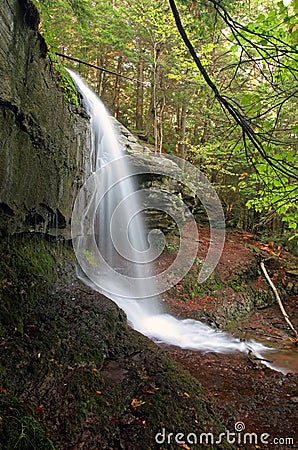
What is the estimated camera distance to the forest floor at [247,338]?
12.7 ft

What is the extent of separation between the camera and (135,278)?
8680mm

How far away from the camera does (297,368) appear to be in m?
5.77

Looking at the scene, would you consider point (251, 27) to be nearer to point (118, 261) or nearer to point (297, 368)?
point (297, 368)

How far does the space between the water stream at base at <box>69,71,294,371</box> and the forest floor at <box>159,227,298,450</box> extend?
38 cm

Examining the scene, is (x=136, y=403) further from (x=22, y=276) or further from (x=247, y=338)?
(x=247, y=338)

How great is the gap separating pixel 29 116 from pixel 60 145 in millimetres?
1128

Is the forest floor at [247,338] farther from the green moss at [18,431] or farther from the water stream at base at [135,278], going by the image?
the green moss at [18,431]

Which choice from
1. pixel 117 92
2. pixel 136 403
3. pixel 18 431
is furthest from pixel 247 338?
pixel 117 92

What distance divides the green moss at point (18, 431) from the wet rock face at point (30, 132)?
7.54ft

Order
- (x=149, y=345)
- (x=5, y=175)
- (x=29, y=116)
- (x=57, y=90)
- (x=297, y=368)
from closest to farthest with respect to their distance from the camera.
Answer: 1. (x=5, y=175)
2. (x=29, y=116)
3. (x=149, y=345)
4. (x=57, y=90)
5. (x=297, y=368)

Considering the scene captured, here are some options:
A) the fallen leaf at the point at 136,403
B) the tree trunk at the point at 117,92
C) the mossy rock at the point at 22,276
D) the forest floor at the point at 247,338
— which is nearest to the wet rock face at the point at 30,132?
the mossy rock at the point at 22,276

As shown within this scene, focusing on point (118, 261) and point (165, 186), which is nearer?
point (118, 261)

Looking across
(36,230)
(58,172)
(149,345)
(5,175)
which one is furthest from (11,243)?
(149,345)

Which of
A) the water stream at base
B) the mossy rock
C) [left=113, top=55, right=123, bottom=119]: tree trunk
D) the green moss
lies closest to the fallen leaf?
the mossy rock
